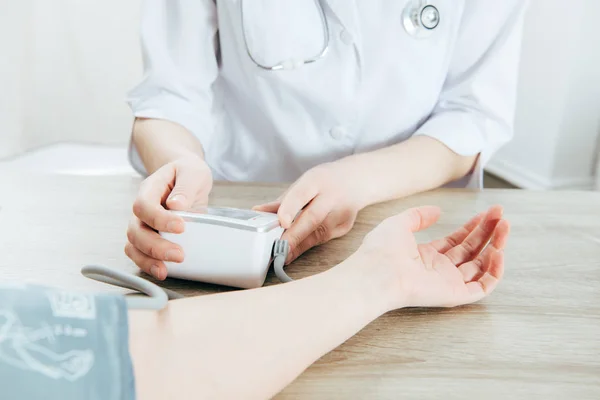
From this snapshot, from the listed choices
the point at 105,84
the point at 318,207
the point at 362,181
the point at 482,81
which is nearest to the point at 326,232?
the point at 318,207

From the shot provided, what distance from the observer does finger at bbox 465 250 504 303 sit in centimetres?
47

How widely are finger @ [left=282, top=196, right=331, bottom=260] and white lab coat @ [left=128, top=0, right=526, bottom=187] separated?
0.85 ft

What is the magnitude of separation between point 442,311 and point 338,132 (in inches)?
16.0

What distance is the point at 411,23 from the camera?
2.51ft

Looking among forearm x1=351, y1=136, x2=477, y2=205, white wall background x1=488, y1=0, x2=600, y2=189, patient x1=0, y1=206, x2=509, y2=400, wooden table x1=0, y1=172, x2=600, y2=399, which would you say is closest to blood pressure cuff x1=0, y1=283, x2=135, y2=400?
patient x1=0, y1=206, x2=509, y2=400

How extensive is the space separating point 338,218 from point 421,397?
28 cm

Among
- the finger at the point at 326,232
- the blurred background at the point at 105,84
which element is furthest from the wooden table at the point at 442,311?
the blurred background at the point at 105,84

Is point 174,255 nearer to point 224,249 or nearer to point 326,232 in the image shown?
point 224,249

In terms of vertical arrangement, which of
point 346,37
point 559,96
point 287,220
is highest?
point 346,37

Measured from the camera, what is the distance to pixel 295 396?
357 mm

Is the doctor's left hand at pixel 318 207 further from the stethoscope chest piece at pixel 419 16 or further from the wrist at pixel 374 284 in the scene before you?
the stethoscope chest piece at pixel 419 16

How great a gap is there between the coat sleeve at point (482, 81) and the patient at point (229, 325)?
0.31 meters

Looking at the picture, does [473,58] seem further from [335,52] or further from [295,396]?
[295,396]

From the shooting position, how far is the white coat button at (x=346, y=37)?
0.77 m
